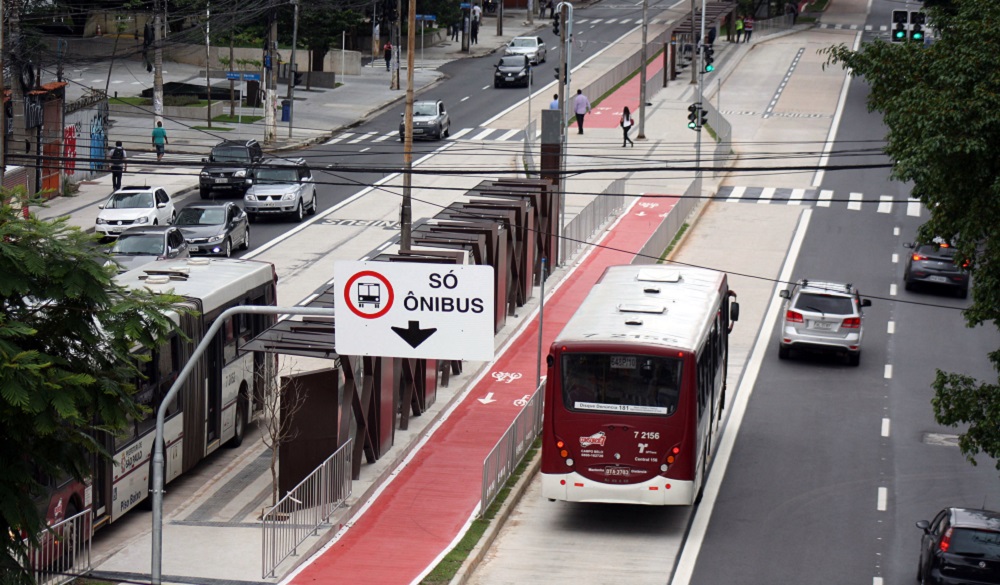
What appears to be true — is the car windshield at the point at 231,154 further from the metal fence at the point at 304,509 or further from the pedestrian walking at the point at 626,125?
the metal fence at the point at 304,509

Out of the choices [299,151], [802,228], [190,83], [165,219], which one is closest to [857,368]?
[802,228]

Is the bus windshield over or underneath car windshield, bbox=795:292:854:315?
over

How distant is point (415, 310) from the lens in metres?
16.6

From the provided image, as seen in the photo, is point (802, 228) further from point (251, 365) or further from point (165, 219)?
point (251, 365)

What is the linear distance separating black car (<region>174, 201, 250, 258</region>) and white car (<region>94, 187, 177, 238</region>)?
1992 mm

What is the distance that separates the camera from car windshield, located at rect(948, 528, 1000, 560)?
19609mm

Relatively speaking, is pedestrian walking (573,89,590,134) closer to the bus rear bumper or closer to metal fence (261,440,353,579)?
metal fence (261,440,353,579)

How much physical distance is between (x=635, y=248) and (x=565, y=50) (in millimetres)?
12100

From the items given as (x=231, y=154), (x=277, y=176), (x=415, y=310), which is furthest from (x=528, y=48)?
(x=415, y=310)

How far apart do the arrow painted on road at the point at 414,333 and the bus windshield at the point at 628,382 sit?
6.60 m

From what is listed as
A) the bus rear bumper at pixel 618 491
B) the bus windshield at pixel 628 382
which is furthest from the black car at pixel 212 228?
the bus windshield at pixel 628 382

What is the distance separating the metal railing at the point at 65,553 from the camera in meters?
19.2

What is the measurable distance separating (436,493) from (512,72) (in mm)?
55431

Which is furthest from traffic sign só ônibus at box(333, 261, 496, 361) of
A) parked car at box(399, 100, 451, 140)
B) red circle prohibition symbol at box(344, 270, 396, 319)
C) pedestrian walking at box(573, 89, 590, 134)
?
pedestrian walking at box(573, 89, 590, 134)
